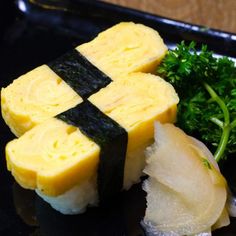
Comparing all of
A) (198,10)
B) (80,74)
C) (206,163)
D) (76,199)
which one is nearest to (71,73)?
(80,74)

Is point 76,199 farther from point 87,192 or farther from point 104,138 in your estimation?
point 104,138

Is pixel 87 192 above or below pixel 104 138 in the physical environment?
below

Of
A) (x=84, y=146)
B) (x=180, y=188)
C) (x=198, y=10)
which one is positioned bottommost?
(x=198, y=10)

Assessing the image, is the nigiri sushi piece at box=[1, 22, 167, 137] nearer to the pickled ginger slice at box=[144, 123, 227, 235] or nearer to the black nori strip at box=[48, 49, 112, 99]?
the black nori strip at box=[48, 49, 112, 99]

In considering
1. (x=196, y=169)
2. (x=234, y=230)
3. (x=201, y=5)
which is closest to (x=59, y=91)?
(x=196, y=169)

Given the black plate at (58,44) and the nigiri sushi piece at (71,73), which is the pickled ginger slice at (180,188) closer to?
the black plate at (58,44)

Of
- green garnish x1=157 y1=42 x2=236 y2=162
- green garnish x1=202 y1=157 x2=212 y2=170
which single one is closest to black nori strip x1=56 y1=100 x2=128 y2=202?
green garnish x1=202 y1=157 x2=212 y2=170
